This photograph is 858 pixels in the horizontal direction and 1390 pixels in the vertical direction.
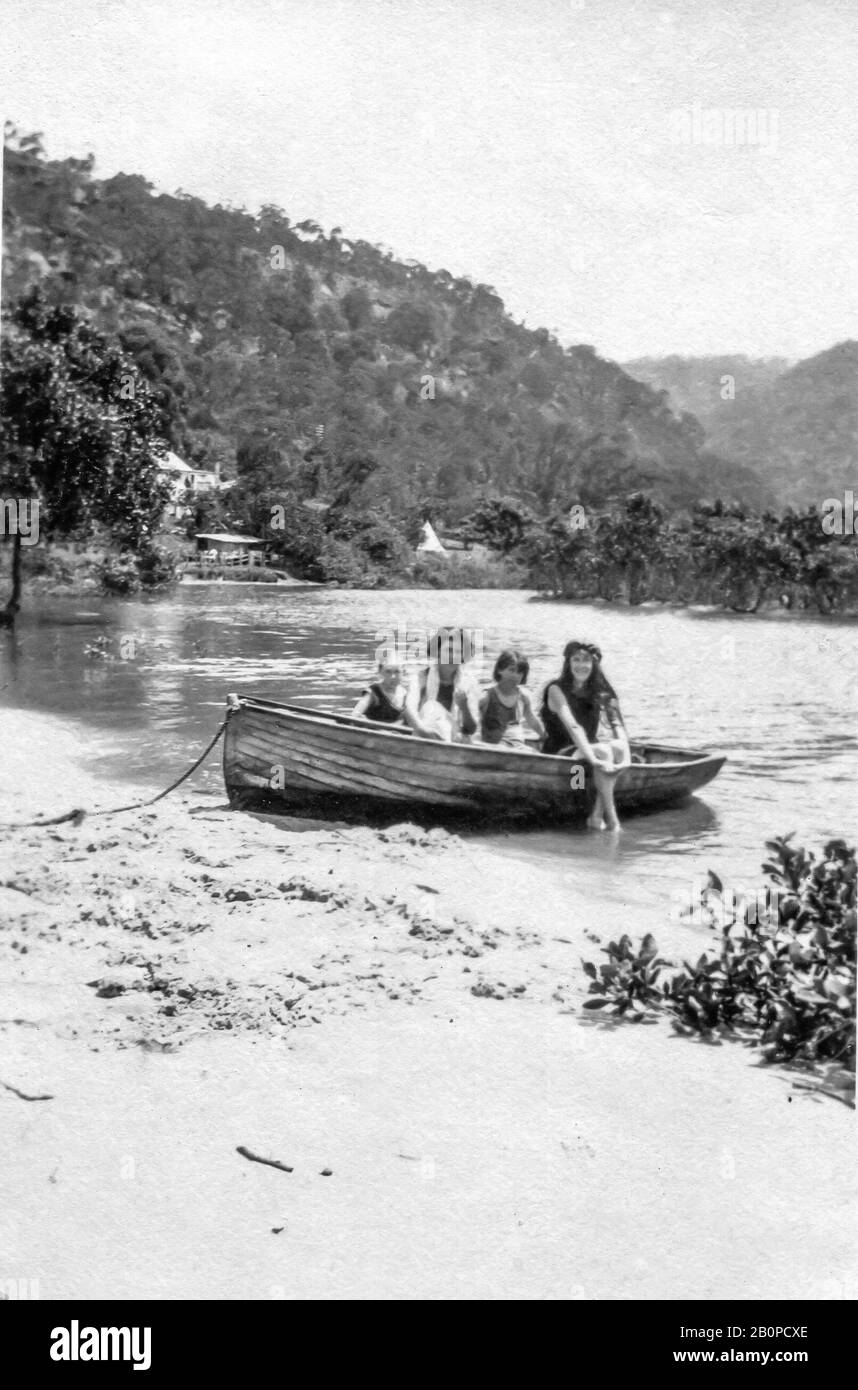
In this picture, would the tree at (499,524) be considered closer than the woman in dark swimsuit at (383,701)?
No

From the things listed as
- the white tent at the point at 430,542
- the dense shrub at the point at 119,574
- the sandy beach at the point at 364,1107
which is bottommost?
the sandy beach at the point at 364,1107

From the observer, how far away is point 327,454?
13.4 ft

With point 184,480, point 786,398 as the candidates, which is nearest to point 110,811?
point 184,480

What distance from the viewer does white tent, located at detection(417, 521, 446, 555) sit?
423 centimetres

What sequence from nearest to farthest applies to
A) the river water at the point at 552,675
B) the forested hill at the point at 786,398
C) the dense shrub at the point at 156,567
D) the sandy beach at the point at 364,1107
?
the sandy beach at the point at 364,1107
the river water at the point at 552,675
the forested hill at the point at 786,398
the dense shrub at the point at 156,567

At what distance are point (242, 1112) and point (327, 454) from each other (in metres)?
2.07

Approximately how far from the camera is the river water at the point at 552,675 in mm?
3799

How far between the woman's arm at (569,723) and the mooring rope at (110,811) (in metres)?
1.04

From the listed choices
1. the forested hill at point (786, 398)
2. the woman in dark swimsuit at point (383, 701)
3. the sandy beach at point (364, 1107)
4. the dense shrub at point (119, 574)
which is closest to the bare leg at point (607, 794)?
the sandy beach at point (364, 1107)

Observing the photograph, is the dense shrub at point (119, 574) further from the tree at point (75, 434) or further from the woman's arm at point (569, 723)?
the woman's arm at point (569, 723)

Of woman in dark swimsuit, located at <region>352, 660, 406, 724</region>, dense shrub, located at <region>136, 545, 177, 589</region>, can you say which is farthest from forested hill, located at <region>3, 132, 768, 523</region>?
woman in dark swimsuit, located at <region>352, 660, 406, 724</region>

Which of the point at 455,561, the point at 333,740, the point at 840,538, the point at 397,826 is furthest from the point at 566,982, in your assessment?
the point at 840,538

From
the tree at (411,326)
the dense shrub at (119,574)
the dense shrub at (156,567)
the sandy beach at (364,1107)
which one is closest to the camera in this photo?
the sandy beach at (364,1107)

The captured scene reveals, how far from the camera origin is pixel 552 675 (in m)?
3.96
